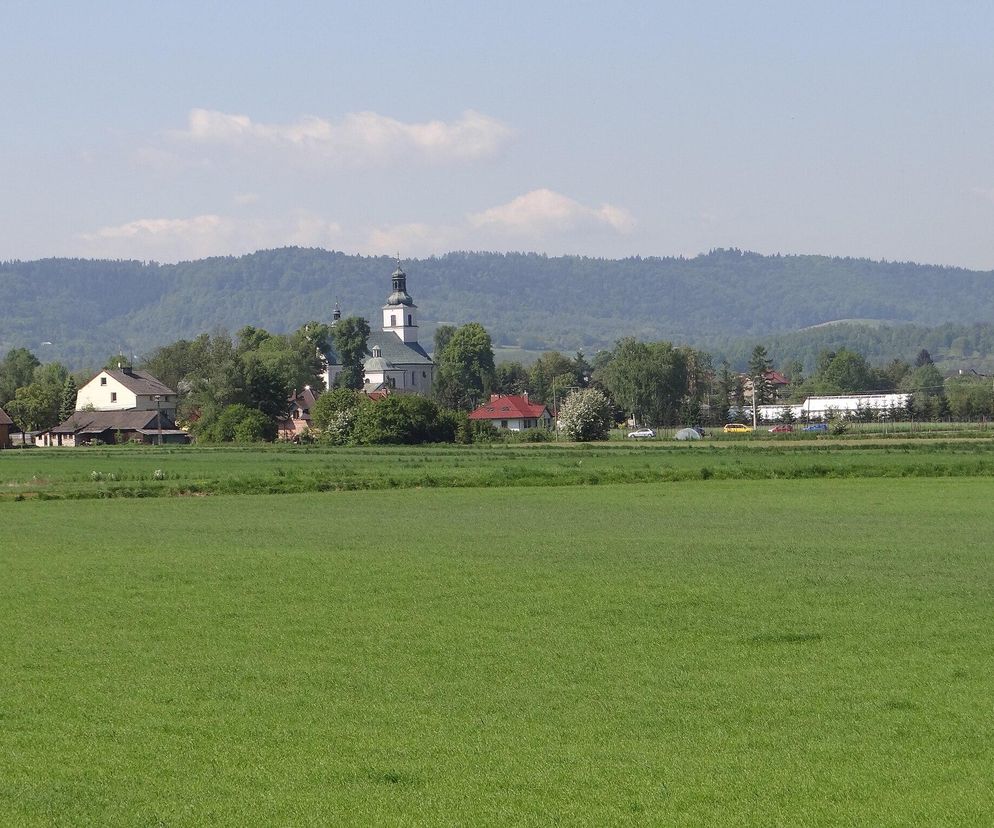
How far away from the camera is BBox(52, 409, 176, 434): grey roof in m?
144

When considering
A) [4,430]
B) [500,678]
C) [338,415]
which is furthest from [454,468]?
[4,430]

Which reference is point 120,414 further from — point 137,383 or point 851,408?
point 851,408

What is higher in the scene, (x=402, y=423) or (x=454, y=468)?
(x=402, y=423)

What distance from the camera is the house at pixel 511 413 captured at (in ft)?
595

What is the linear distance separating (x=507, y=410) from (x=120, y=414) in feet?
181

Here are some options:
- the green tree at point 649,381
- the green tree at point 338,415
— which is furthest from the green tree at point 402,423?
the green tree at point 649,381

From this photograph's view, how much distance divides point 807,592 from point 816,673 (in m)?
→ 7.06

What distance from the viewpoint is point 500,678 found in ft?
58.3

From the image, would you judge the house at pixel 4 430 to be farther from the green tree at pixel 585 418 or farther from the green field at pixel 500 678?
the green field at pixel 500 678

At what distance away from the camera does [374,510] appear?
4781 centimetres

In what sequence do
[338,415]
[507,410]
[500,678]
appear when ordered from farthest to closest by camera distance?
[507,410] < [338,415] < [500,678]

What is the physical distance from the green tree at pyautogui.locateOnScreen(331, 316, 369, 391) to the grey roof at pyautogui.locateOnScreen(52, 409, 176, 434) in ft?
160

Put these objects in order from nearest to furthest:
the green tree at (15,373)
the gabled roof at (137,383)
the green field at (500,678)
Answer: the green field at (500,678) < the gabled roof at (137,383) < the green tree at (15,373)

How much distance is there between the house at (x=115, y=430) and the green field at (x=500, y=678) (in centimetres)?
10860
